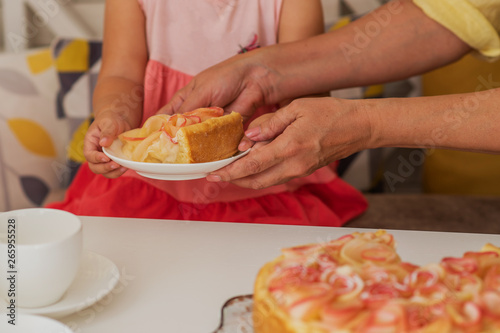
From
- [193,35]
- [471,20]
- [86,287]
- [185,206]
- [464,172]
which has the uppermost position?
[471,20]

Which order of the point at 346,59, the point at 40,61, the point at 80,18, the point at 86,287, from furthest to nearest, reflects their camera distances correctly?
the point at 80,18, the point at 40,61, the point at 346,59, the point at 86,287

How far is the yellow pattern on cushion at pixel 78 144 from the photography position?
6.35 ft

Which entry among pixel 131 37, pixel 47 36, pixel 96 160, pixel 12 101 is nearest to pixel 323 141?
pixel 96 160

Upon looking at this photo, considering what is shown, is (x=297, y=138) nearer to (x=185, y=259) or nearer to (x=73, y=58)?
(x=185, y=259)

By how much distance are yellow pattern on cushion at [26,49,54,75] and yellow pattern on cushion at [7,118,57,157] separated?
20 centimetres

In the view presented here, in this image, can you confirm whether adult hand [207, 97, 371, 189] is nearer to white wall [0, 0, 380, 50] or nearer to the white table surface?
the white table surface

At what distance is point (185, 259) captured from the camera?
778 millimetres

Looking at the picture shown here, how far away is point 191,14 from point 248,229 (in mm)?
755

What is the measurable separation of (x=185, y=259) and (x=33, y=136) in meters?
1.37

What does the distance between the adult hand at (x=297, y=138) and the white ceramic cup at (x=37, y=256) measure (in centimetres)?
34

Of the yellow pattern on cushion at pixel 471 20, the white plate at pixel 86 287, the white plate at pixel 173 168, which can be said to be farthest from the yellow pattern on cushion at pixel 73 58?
the white plate at pixel 86 287

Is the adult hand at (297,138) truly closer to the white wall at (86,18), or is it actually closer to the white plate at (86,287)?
the white plate at (86,287)

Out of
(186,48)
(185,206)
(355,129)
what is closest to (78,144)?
(186,48)

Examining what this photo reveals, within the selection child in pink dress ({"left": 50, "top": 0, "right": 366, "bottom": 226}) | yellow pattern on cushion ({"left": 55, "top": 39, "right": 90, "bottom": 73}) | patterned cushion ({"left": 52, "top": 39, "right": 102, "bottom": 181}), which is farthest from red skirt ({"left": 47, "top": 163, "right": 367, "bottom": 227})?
yellow pattern on cushion ({"left": 55, "top": 39, "right": 90, "bottom": 73})
